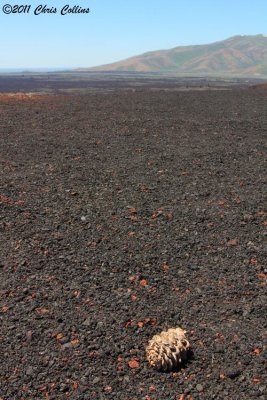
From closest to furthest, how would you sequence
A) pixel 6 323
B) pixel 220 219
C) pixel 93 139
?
pixel 6 323 < pixel 220 219 < pixel 93 139

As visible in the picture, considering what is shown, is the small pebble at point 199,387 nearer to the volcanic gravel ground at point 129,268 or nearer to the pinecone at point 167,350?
the volcanic gravel ground at point 129,268

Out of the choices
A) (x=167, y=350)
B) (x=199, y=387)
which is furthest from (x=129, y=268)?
(x=199, y=387)

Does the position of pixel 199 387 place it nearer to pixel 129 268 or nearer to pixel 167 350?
pixel 167 350

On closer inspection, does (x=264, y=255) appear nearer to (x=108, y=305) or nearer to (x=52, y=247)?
(x=108, y=305)

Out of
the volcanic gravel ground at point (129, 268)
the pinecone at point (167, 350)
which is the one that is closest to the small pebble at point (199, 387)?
the volcanic gravel ground at point (129, 268)

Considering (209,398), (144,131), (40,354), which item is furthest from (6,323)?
(144,131)

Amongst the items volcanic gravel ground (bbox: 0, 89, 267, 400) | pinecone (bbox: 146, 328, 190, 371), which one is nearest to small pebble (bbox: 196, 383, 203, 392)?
volcanic gravel ground (bbox: 0, 89, 267, 400)

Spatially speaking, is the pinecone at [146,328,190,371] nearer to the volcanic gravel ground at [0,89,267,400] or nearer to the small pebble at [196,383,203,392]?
the volcanic gravel ground at [0,89,267,400]
